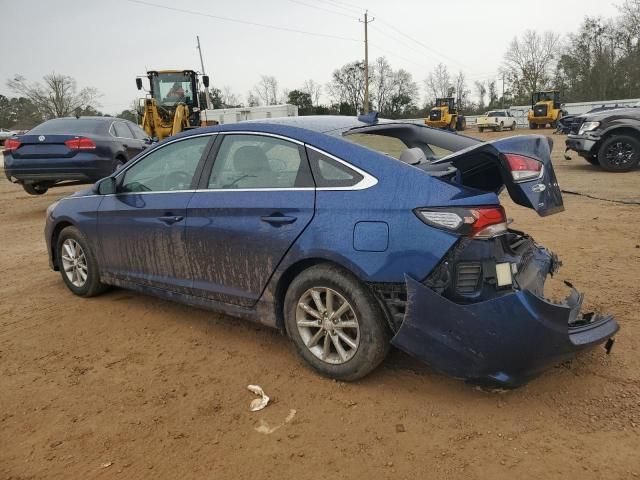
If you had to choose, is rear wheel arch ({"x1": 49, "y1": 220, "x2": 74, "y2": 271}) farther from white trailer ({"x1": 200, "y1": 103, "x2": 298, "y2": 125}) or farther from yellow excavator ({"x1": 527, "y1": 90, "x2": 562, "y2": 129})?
yellow excavator ({"x1": 527, "y1": 90, "x2": 562, "y2": 129})

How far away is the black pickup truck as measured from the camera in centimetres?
1075

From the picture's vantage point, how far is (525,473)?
7.14 feet

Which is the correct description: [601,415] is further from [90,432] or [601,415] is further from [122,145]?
[122,145]

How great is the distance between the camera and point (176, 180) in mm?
3795

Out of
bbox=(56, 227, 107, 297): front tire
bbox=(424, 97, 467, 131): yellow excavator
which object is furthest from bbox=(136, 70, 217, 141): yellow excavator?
bbox=(424, 97, 467, 131): yellow excavator

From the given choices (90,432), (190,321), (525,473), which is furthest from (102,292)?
(525,473)

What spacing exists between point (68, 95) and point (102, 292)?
63611 millimetres

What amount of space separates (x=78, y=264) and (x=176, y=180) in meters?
1.60

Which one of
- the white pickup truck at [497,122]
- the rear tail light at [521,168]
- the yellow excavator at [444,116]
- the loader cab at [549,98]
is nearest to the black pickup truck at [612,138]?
the rear tail light at [521,168]

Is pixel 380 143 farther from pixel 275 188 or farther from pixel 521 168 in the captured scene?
pixel 521 168

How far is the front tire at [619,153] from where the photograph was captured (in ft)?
35.7

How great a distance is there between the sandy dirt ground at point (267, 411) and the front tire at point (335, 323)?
0.49 feet

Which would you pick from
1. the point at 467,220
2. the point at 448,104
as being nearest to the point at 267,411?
the point at 467,220

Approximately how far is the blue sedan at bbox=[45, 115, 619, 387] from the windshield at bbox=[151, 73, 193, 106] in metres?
15.6
